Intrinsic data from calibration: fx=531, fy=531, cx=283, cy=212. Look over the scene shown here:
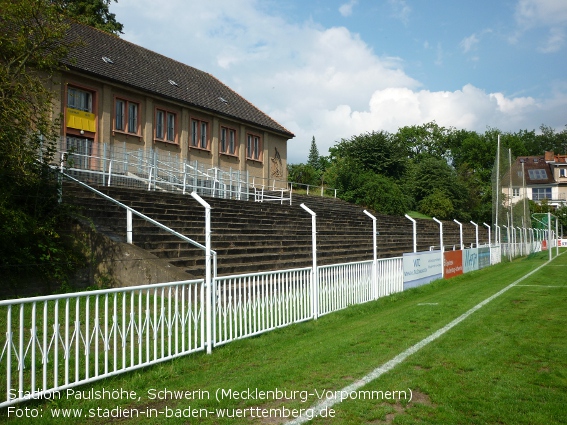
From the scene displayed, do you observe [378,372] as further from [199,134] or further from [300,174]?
[300,174]

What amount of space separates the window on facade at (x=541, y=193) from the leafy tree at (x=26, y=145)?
318 feet

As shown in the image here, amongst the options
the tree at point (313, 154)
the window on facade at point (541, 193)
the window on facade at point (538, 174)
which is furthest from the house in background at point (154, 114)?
the tree at point (313, 154)

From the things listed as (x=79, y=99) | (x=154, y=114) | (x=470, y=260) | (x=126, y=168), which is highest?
(x=154, y=114)

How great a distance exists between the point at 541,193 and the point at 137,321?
9984 cm

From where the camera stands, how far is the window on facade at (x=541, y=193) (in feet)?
308

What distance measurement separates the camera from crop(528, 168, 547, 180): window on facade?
309 ft

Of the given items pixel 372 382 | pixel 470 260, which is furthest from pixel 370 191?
pixel 372 382

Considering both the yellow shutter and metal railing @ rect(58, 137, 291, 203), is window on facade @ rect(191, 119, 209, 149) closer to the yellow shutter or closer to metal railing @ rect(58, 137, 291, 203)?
metal railing @ rect(58, 137, 291, 203)

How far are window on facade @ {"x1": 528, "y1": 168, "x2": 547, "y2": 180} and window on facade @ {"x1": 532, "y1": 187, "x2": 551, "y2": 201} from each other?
1.98 metres

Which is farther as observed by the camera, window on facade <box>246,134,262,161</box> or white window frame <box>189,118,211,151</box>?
window on facade <box>246,134,262,161</box>

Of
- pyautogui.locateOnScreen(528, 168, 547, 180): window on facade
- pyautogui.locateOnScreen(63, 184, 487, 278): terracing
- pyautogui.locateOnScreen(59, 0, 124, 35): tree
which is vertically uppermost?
pyautogui.locateOnScreen(59, 0, 124, 35): tree

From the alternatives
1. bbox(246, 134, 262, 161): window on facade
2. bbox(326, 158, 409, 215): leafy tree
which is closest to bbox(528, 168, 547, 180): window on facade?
bbox(326, 158, 409, 215): leafy tree

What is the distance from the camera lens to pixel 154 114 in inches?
1184

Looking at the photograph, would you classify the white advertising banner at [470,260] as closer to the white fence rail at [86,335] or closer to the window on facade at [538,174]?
the white fence rail at [86,335]
